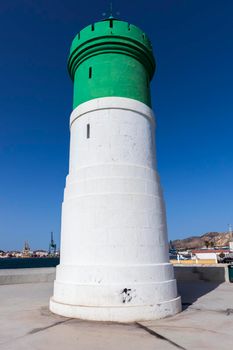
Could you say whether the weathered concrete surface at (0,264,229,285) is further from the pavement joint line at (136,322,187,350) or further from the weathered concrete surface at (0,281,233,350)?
the pavement joint line at (136,322,187,350)

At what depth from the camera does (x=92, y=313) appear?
693 cm

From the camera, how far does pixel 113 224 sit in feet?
25.7

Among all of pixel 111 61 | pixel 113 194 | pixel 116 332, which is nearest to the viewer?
pixel 116 332

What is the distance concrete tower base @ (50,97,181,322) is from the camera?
7.19 m

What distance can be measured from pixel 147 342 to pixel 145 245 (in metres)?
2.89

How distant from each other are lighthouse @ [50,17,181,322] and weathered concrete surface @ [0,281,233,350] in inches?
22.3

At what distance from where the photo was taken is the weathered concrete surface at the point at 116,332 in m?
5.04

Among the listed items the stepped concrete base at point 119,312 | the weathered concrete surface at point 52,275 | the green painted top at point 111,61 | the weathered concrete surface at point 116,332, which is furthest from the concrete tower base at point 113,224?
the weathered concrete surface at point 52,275

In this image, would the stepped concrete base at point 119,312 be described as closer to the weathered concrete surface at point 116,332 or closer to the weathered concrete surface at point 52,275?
the weathered concrete surface at point 116,332

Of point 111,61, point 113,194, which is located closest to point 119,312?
point 113,194

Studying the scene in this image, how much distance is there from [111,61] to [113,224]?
5273 mm

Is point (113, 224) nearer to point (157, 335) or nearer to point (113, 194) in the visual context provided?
point (113, 194)

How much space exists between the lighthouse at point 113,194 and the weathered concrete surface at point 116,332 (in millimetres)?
567

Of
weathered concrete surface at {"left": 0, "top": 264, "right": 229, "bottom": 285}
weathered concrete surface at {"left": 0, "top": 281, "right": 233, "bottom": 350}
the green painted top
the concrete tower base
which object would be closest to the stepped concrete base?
the concrete tower base
